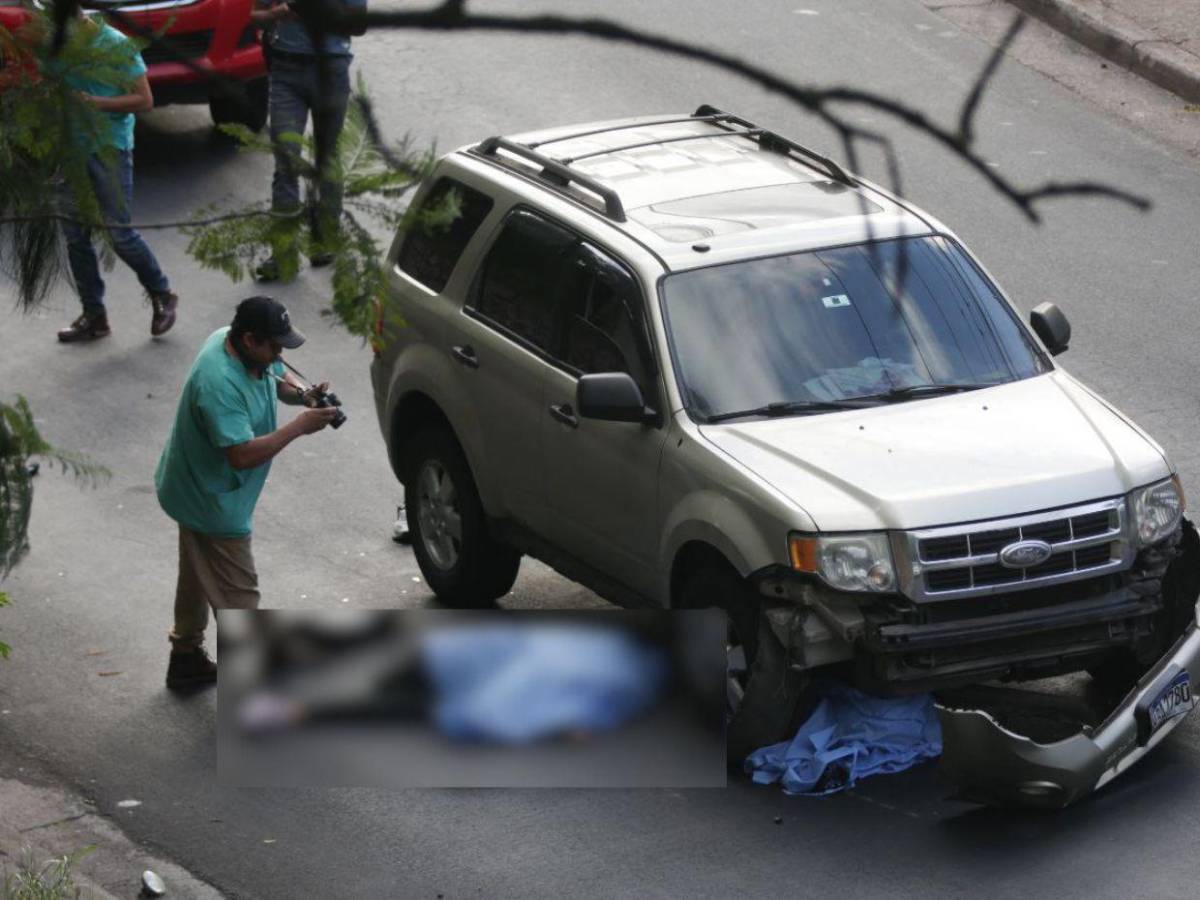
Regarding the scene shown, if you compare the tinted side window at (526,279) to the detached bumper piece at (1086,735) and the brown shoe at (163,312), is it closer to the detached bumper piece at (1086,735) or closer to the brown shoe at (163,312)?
→ the detached bumper piece at (1086,735)

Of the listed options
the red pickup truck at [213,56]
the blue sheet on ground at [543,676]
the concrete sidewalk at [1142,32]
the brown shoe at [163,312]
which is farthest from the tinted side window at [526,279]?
the concrete sidewalk at [1142,32]

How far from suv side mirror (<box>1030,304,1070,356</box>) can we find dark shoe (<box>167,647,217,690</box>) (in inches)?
145

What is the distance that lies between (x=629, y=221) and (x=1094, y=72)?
9.48m

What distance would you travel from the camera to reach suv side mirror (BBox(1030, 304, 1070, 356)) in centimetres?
863

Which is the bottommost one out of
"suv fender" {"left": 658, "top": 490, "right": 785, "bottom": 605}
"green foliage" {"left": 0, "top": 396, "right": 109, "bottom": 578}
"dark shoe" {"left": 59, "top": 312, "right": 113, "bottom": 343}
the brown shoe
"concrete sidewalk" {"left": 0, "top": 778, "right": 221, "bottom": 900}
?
"dark shoe" {"left": 59, "top": 312, "right": 113, "bottom": 343}

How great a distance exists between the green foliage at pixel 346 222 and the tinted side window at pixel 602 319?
420 cm

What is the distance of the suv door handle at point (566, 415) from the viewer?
827 centimetres

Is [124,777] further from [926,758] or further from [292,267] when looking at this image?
[292,267]

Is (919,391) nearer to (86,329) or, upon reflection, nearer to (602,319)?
(602,319)

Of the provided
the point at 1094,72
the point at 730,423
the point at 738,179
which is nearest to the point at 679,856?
the point at 730,423

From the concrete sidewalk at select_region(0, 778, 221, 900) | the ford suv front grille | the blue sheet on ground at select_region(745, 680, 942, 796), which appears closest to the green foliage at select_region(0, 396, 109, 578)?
the concrete sidewalk at select_region(0, 778, 221, 900)

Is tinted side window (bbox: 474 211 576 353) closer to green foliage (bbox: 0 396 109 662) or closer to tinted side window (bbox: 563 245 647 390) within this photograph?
tinted side window (bbox: 563 245 647 390)

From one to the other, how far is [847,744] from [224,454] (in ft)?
8.84

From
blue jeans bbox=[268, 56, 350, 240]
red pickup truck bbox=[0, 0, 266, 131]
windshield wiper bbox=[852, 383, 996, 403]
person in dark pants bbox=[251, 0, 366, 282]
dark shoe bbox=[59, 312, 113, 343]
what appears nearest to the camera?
person in dark pants bbox=[251, 0, 366, 282]
